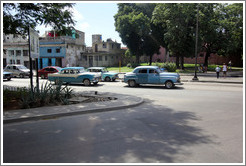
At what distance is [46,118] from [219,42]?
37060 mm

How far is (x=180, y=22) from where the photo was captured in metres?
32.5

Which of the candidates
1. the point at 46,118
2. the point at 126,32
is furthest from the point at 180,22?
the point at 46,118

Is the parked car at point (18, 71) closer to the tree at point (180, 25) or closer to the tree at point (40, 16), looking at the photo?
the tree at point (40, 16)

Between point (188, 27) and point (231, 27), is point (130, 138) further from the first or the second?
point (231, 27)

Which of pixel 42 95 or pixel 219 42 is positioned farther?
pixel 219 42

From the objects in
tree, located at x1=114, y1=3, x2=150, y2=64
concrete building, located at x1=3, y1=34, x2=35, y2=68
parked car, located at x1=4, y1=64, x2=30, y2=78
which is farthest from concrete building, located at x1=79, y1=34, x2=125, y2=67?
parked car, located at x1=4, y1=64, x2=30, y2=78

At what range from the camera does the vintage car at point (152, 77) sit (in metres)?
16.0

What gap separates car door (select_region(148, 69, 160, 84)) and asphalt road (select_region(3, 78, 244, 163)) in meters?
8.05

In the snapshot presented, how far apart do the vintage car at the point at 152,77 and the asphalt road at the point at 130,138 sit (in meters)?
7.77

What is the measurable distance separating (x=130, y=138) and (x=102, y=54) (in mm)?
47766

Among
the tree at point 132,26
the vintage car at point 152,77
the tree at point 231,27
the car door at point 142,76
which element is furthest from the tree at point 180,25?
A: the car door at point 142,76

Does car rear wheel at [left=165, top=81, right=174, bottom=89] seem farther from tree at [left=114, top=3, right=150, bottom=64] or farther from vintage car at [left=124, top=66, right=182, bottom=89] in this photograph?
tree at [left=114, top=3, right=150, bottom=64]

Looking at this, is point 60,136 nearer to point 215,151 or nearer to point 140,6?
point 215,151

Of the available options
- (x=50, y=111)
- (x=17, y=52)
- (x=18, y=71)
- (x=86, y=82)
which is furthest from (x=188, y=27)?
(x=17, y=52)
